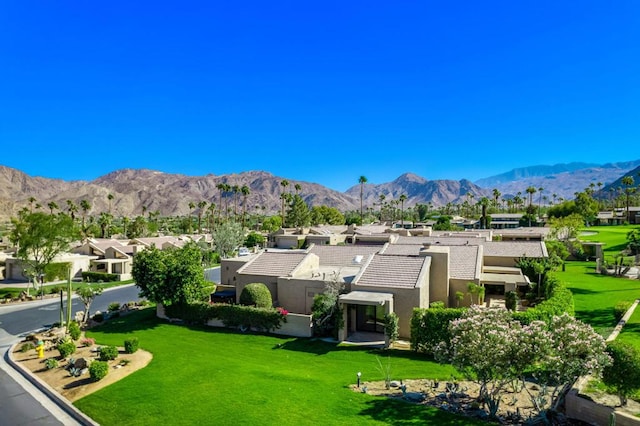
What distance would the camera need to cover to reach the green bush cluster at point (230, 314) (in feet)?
92.5

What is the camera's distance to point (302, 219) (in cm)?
11831

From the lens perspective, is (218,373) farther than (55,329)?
No

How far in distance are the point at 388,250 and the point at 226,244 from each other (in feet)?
103

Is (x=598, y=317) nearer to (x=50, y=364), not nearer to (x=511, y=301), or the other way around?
(x=511, y=301)

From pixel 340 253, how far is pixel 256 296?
A: 1164 cm

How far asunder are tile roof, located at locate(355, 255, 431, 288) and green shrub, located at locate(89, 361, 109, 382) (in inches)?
629

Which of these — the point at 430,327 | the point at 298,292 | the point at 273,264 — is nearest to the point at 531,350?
the point at 430,327

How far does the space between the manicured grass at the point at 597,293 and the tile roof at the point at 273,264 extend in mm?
21406

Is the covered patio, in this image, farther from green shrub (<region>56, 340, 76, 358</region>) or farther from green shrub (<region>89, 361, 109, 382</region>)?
green shrub (<region>56, 340, 76, 358</region>)

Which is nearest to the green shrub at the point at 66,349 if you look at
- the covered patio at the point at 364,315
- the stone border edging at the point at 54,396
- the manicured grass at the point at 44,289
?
the stone border edging at the point at 54,396

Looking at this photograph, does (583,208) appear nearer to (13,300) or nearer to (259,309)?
(259,309)

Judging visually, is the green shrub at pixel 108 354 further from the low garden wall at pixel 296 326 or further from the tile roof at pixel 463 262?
the tile roof at pixel 463 262

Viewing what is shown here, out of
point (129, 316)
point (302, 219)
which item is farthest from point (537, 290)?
point (302, 219)

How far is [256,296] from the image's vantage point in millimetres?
30000
